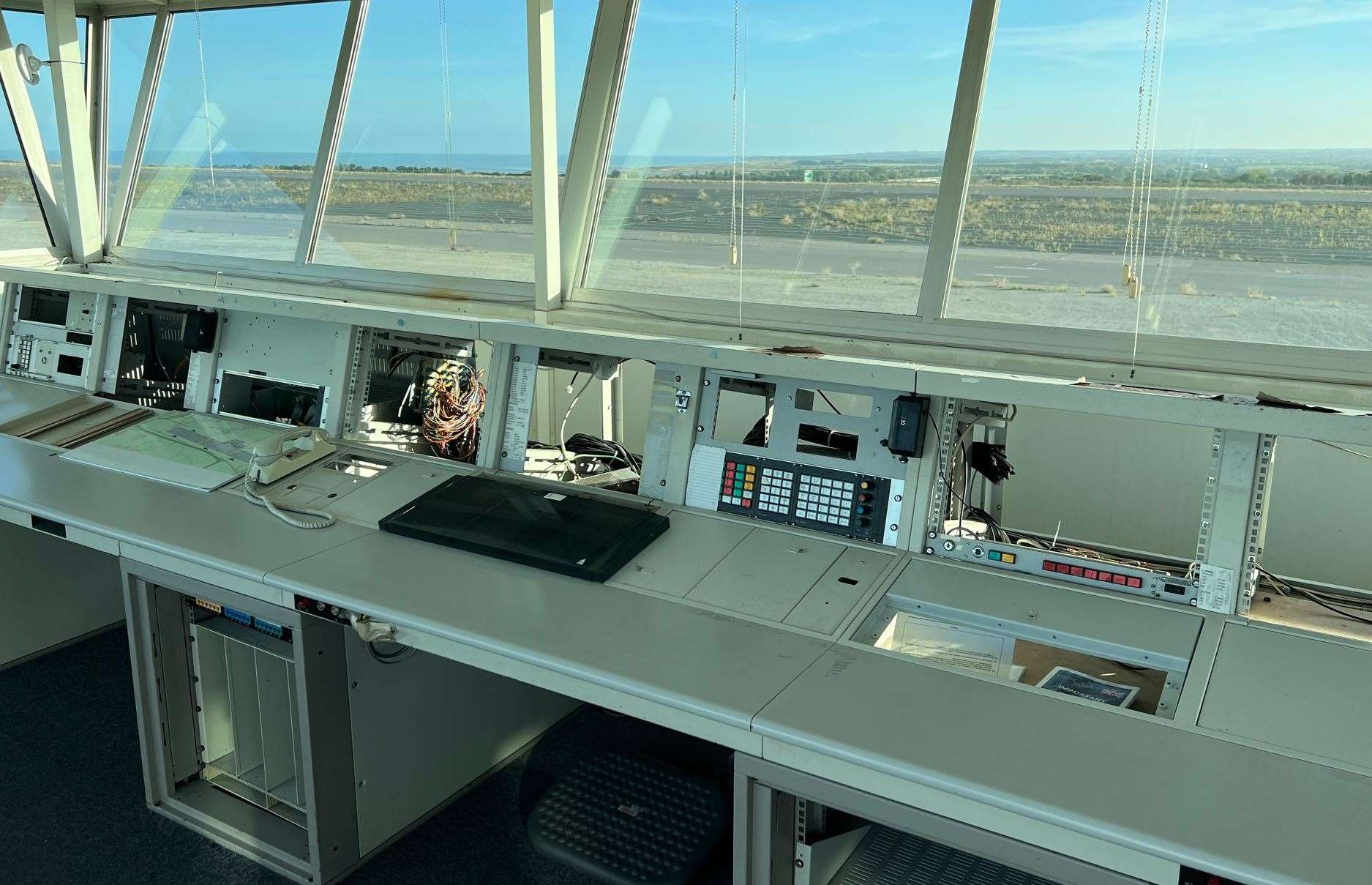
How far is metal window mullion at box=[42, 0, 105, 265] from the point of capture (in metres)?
3.90

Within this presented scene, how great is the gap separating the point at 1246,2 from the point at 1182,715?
170 centimetres

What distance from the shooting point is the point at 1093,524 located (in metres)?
3.26

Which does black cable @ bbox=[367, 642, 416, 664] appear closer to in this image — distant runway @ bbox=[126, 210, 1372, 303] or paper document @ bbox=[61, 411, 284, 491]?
paper document @ bbox=[61, 411, 284, 491]

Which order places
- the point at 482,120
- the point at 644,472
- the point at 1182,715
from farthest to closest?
the point at 482,120, the point at 644,472, the point at 1182,715

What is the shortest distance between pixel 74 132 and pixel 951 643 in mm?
4122

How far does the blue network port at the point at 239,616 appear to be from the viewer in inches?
86.7

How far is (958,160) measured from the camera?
8.48ft

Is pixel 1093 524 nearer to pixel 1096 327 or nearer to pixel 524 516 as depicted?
pixel 1096 327

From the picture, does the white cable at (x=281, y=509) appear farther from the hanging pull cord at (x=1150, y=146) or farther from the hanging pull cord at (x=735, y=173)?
the hanging pull cord at (x=1150, y=146)

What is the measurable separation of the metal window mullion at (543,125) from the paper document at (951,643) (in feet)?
5.35

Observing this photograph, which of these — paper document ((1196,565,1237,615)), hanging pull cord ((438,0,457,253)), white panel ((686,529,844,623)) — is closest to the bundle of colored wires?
white panel ((686,529,844,623))

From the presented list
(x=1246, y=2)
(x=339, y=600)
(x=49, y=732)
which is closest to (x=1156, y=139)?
(x=1246, y=2)

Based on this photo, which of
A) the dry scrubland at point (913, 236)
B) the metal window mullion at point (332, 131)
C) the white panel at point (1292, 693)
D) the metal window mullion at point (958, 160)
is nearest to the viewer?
the white panel at point (1292, 693)

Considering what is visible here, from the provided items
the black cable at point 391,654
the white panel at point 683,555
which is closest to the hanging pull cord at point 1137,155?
the white panel at point 683,555
